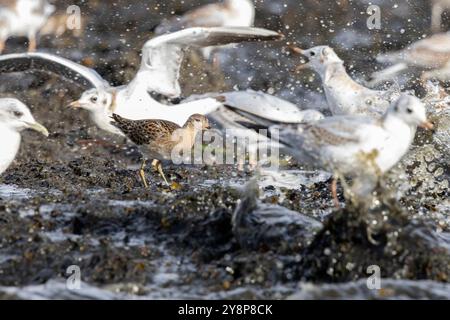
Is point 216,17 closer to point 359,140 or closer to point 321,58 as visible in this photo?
point 321,58

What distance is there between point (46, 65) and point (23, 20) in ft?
9.00

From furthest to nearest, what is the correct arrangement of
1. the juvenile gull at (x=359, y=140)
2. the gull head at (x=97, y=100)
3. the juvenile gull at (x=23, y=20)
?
the juvenile gull at (x=23, y=20), the gull head at (x=97, y=100), the juvenile gull at (x=359, y=140)

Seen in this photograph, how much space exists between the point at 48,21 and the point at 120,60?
127 cm

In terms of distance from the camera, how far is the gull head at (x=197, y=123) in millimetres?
8375

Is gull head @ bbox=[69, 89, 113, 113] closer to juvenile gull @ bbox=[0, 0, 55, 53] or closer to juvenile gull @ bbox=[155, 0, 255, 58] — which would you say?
juvenile gull @ bbox=[155, 0, 255, 58]

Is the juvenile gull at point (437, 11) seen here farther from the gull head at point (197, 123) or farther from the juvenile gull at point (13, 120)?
the juvenile gull at point (13, 120)

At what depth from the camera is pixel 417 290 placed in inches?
215

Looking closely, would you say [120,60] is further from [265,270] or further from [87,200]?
[265,270]

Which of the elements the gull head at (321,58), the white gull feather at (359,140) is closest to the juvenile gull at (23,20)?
the gull head at (321,58)

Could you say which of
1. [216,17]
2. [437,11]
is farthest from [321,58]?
[437,11]

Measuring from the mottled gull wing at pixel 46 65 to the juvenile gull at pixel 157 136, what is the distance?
3.25 feet

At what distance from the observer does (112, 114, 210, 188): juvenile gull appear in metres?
7.92

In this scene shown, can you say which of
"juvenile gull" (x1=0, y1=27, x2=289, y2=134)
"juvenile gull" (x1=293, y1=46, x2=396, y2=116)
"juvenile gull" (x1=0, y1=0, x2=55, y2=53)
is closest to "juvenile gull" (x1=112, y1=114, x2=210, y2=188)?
"juvenile gull" (x1=0, y1=27, x2=289, y2=134)

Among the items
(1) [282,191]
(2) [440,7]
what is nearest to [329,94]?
(1) [282,191]
